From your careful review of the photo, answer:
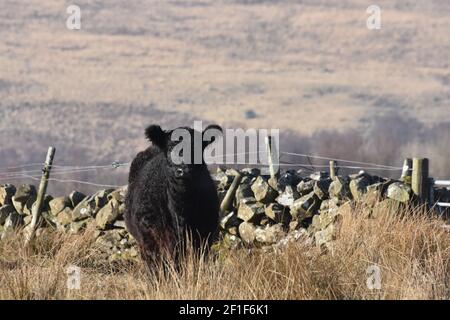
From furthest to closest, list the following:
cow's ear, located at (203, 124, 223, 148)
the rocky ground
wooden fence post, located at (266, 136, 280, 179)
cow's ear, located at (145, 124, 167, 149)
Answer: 1. wooden fence post, located at (266, 136, 280, 179)
2. the rocky ground
3. cow's ear, located at (203, 124, 223, 148)
4. cow's ear, located at (145, 124, 167, 149)

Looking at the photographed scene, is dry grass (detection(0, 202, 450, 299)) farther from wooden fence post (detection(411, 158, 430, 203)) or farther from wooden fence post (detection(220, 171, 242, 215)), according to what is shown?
wooden fence post (detection(220, 171, 242, 215))

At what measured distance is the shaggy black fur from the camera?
1079 cm

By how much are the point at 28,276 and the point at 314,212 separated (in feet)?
20.1

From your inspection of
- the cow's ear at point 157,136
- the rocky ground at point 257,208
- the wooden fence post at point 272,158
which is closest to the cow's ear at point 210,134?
the cow's ear at point 157,136

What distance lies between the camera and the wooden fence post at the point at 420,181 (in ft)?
44.8

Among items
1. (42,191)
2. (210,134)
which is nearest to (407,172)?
(210,134)

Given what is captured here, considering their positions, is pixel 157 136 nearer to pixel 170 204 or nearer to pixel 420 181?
pixel 170 204

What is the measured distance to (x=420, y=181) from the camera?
540 inches

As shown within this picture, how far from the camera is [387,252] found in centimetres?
1036

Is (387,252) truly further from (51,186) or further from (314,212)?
(51,186)

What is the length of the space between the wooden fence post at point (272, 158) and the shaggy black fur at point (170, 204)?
3.98 meters

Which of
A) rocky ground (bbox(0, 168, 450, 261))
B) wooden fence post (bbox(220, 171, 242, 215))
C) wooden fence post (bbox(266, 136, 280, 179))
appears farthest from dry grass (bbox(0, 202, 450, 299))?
wooden fence post (bbox(220, 171, 242, 215))

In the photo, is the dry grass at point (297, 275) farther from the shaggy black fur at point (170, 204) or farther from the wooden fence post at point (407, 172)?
the wooden fence post at point (407, 172)

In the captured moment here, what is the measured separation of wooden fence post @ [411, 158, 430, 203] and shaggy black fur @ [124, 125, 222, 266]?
3594 mm
